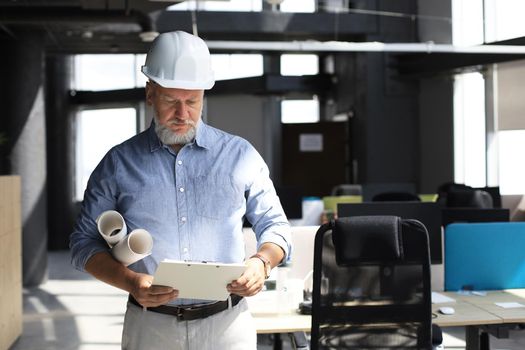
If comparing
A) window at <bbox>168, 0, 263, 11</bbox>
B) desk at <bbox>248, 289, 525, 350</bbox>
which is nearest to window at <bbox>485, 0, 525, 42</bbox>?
window at <bbox>168, 0, 263, 11</bbox>

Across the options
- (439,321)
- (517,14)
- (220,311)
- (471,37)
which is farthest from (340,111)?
(220,311)

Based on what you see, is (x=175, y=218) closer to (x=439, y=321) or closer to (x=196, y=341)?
(x=196, y=341)

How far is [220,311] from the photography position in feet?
7.70

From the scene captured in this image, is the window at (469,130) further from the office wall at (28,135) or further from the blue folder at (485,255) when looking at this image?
the blue folder at (485,255)

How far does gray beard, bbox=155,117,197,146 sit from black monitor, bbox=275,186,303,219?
6.28 metres

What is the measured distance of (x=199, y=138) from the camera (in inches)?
94.3

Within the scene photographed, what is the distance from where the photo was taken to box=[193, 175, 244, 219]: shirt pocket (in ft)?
7.72

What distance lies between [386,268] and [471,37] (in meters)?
9.57

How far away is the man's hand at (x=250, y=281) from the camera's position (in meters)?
2.15

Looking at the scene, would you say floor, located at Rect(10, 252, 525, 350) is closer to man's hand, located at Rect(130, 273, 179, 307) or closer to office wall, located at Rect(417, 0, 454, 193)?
man's hand, located at Rect(130, 273, 179, 307)

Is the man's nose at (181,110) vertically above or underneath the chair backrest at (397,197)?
above

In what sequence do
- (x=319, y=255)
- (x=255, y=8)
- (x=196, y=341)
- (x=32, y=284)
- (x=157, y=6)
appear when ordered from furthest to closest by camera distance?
(x=255, y=8) → (x=32, y=284) → (x=157, y=6) → (x=319, y=255) → (x=196, y=341)

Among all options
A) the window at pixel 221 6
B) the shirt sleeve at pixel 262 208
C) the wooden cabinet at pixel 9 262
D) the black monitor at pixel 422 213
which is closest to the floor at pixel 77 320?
the wooden cabinet at pixel 9 262

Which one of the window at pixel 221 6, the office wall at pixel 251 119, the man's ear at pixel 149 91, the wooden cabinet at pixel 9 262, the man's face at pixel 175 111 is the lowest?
the wooden cabinet at pixel 9 262
